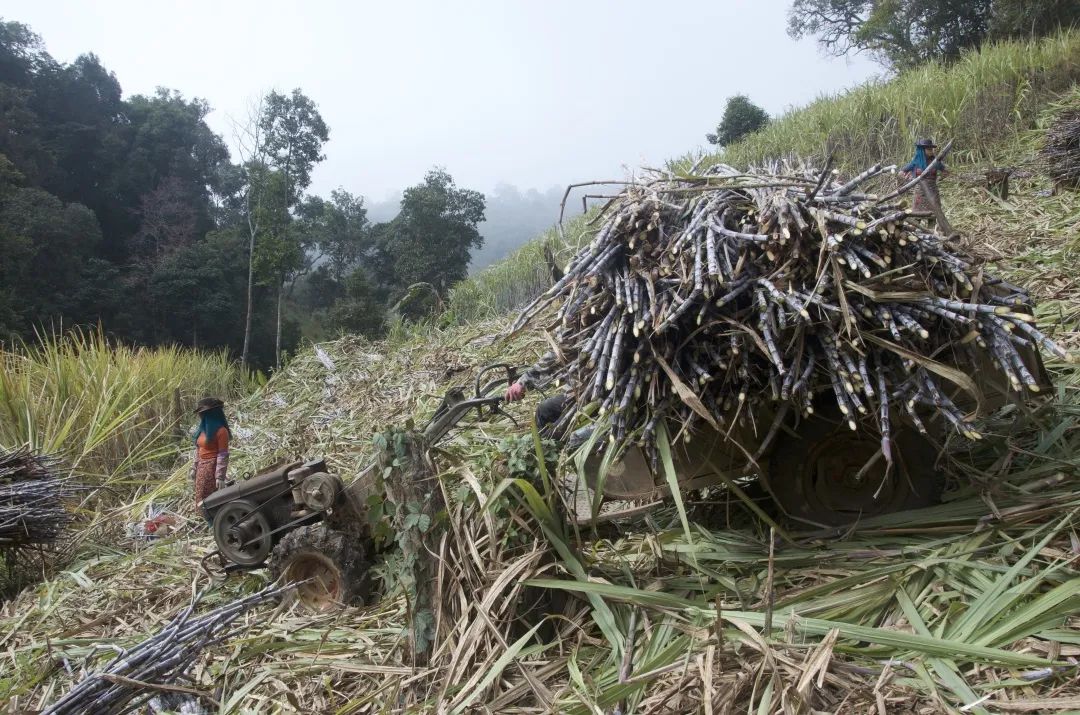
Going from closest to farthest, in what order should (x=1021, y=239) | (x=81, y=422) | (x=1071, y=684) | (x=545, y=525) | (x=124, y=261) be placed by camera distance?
(x=1071, y=684) < (x=545, y=525) < (x=1021, y=239) < (x=81, y=422) < (x=124, y=261)

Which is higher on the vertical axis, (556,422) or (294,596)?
(556,422)

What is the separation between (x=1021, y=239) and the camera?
21.0ft

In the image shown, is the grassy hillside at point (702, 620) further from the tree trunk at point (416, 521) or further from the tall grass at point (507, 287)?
the tall grass at point (507, 287)

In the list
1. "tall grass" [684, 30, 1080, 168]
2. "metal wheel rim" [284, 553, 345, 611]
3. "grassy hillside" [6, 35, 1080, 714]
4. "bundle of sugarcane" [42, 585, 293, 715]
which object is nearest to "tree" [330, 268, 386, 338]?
"tall grass" [684, 30, 1080, 168]

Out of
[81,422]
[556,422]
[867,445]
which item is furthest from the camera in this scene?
[81,422]

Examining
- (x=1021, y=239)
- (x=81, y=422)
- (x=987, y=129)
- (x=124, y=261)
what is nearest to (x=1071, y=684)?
(x=1021, y=239)

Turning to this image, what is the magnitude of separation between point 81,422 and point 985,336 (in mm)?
7984

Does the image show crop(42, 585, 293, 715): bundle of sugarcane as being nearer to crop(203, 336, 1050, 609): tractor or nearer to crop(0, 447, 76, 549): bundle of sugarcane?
crop(203, 336, 1050, 609): tractor

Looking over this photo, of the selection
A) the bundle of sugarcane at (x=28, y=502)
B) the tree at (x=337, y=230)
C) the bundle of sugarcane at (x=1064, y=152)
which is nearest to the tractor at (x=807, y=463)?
the bundle of sugarcane at (x=28, y=502)

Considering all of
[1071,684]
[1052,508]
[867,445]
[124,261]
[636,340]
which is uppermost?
[124,261]

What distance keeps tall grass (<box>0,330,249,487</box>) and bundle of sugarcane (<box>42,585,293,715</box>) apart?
4.71m

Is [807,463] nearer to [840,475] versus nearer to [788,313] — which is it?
[840,475]

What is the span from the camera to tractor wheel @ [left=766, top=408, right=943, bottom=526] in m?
2.81

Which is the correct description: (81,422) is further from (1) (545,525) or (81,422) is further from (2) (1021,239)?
(2) (1021,239)
